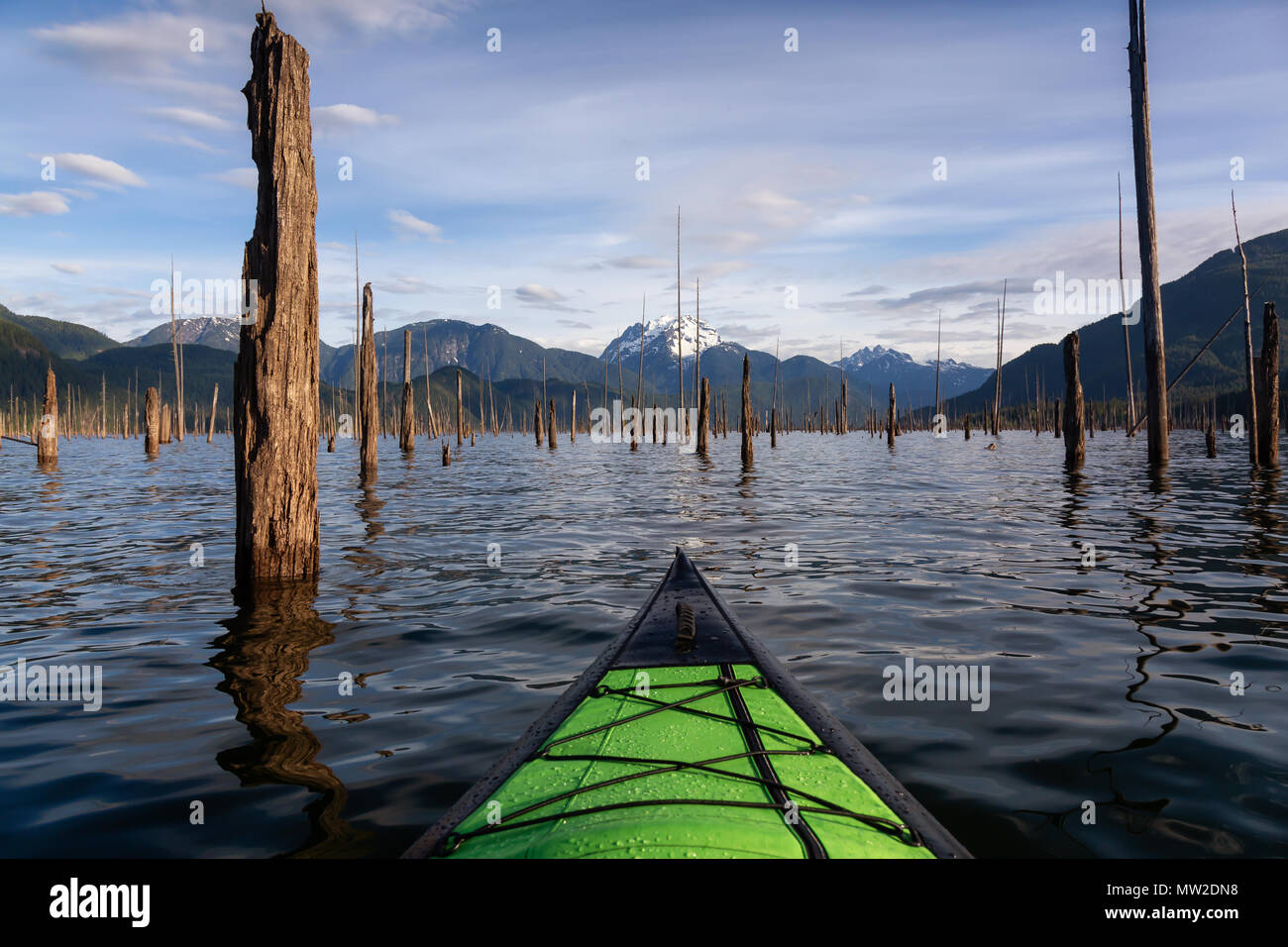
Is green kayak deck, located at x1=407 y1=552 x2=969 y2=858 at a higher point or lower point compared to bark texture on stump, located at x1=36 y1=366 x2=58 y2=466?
lower

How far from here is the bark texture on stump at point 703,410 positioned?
3441cm

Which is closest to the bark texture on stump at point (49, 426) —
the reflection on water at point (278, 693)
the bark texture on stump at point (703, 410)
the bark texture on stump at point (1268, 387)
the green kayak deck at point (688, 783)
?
the bark texture on stump at point (703, 410)

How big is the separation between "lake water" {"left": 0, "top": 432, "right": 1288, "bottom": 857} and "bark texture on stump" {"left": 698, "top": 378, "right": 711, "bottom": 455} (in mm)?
20712

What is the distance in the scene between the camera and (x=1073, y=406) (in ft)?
78.5

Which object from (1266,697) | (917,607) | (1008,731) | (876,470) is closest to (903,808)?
(1008,731)

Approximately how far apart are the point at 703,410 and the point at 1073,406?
17.0 m

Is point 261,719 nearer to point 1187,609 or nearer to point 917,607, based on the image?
point 917,607

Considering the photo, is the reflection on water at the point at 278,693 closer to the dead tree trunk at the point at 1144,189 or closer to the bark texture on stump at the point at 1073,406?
the dead tree trunk at the point at 1144,189

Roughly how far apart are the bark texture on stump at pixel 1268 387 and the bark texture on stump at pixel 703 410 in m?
19.1

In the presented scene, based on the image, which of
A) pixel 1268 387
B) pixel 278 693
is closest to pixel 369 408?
pixel 278 693

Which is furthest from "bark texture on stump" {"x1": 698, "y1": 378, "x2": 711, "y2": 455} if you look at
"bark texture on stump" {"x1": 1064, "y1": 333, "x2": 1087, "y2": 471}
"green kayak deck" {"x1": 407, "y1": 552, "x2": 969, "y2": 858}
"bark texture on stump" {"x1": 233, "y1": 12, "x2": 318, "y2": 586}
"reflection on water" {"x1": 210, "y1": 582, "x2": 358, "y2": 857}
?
"green kayak deck" {"x1": 407, "y1": 552, "x2": 969, "y2": 858}

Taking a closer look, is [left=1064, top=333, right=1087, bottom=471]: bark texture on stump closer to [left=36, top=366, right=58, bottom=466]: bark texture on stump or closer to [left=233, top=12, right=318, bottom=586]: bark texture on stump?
[left=233, top=12, right=318, bottom=586]: bark texture on stump

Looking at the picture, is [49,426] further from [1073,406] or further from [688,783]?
[1073,406]

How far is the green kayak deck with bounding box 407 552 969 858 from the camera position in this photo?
255cm
